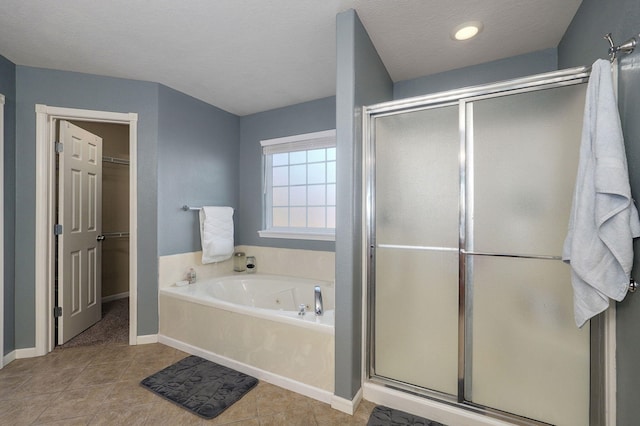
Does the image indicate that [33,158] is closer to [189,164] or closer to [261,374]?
[189,164]

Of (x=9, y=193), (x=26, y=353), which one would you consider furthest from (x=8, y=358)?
(x=9, y=193)

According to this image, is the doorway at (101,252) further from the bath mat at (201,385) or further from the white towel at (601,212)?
the white towel at (601,212)

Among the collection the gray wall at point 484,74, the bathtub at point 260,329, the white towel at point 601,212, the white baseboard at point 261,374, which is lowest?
the white baseboard at point 261,374

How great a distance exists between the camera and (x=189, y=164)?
289 centimetres

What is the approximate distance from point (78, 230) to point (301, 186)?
2233 mm

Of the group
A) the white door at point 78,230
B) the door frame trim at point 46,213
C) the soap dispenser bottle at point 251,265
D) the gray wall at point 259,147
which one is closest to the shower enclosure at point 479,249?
the gray wall at point 259,147

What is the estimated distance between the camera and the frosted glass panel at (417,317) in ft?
5.30

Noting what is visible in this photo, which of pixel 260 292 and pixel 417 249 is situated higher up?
pixel 417 249

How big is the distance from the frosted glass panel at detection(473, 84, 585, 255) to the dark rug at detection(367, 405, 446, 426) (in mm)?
1022

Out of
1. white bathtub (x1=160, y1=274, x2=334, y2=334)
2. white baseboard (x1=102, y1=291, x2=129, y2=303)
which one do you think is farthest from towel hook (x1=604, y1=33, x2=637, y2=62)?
white baseboard (x1=102, y1=291, x2=129, y2=303)

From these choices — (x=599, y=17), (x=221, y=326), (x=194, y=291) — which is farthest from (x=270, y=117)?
(x=599, y=17)

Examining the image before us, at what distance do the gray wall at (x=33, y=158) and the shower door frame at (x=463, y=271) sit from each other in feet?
6.40

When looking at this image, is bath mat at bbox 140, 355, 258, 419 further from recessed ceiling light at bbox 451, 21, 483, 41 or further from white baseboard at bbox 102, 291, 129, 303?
recessed ceiling light at bbox 451, 21, 483, 41

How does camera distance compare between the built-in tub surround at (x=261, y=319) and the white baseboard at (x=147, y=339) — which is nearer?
the built-in tub surround at (x=261, y=319)
